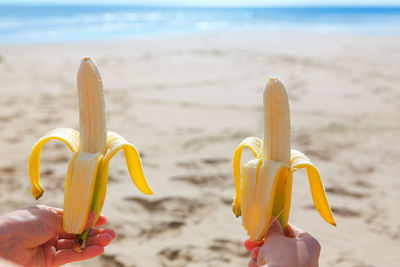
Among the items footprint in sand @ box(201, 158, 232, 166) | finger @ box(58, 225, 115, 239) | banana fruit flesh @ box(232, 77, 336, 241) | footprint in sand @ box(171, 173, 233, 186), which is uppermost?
banana fruit flesh @ box(232, 77, 336, 241)

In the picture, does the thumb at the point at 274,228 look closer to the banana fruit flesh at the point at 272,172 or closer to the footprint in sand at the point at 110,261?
the banana fruit flesh at the point at 272,172

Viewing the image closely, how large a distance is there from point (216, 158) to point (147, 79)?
3.65 metres

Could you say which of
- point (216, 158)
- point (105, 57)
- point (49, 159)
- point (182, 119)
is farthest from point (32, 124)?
point (105, 57)

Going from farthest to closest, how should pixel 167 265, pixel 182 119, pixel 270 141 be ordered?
pixel 182 119
pixel 167 265
pixel 270 141

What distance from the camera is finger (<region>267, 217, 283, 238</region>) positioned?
53.3 inches

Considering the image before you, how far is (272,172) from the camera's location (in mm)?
1289

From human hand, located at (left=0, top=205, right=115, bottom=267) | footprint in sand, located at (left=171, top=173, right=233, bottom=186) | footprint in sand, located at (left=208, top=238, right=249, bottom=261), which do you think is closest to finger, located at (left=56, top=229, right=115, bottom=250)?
human hand, located at (left=0, top=205, right=115, bottom=267)

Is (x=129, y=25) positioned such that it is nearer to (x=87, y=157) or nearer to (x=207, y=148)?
(x=207, y=148)

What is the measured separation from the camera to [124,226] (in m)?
2.46

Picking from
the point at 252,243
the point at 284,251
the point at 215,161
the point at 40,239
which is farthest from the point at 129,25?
the point at 284,251

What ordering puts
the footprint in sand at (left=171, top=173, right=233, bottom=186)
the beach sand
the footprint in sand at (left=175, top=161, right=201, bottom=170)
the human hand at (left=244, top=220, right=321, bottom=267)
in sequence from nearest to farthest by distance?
the human hand at (left=244, top=220, right=321, bottom=267) < the beach sand < the footprint in sand at (left=171, top=173, right=233, bottom=186) < the footprint in sand at (left=175, top=161, right=201, bottom=170)

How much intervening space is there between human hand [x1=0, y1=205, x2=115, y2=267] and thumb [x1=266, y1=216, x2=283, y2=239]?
1.83ft

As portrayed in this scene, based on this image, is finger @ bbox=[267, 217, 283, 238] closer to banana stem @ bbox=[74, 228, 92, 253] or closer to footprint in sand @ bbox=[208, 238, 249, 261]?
banana stem @ bbox=[74, 228, 92, 253]

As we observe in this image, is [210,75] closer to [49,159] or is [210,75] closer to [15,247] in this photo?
[49,159]
